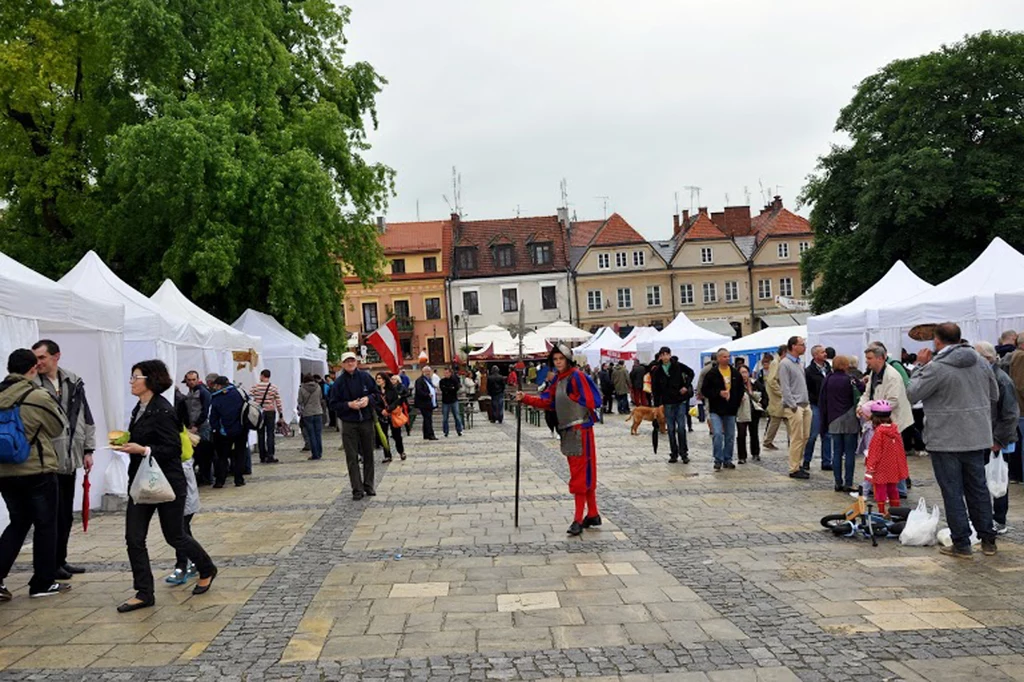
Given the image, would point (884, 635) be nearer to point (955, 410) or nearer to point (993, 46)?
point (955, 410)

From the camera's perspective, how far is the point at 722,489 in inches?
461

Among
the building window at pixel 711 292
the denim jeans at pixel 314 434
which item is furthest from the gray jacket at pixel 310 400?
the building window at pixel 711 292

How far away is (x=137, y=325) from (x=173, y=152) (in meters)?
9.60

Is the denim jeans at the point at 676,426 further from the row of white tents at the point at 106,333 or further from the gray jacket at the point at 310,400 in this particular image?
the row of white tents at the point at 106,333

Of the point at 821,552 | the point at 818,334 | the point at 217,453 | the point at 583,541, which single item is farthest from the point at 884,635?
the point at 818,334

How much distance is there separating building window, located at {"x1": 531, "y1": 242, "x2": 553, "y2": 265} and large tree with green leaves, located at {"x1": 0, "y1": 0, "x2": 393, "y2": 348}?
120 feet

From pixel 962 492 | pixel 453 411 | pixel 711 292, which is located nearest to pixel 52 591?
pixel 962 492

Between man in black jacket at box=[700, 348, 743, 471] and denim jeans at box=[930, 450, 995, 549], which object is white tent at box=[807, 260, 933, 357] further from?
denim jeans at box=[930, 450, 995, 549]

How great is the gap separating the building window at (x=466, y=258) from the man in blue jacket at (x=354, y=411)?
51.7 meters

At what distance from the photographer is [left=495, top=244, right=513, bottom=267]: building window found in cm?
6339

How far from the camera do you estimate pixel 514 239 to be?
211 feet

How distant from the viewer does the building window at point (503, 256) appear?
63.4 metres

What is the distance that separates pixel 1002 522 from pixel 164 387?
7.14 m

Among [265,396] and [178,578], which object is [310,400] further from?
[178,578]
